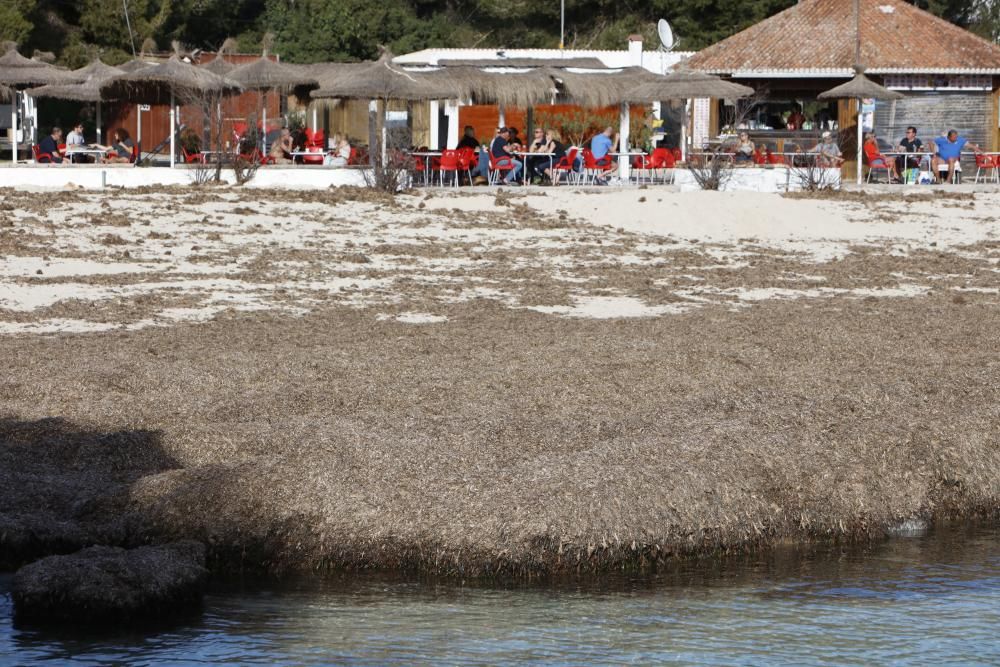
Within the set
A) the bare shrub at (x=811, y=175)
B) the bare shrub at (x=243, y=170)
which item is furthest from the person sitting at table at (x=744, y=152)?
the bare shrub at (x=243, y=170)

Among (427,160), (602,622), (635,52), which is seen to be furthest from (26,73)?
(602,622)

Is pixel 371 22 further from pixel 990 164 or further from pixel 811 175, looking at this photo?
pixel 811 175

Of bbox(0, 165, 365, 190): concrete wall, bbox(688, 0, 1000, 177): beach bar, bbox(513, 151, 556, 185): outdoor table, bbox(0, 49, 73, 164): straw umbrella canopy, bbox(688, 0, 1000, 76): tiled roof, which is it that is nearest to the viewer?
bbox(0, 165, 365, 190): concrete wall

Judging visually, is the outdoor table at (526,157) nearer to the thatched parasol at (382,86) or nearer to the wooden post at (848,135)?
the thatched parasol at (382,86)

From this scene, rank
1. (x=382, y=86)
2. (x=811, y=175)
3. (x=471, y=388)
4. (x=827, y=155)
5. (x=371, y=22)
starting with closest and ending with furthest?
(x=471, y=388) < (x=811, y=175) < (x=382, y=86) < (x=827, y=155) < (x=371, y=22)

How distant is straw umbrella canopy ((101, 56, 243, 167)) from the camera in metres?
25.5

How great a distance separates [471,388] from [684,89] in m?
17.2

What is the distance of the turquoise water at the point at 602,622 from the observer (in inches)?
273

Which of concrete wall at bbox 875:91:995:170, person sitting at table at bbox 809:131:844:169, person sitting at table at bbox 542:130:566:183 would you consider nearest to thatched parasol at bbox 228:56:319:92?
person sitting at table at bbox 542:130:566:183

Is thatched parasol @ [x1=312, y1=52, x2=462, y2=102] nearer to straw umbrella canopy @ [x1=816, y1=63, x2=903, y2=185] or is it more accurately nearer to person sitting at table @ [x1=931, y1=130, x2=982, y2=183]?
straw umbrella canopy @ [x1=816, y1=63, x2=903, y2=185]

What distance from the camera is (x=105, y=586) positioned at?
7.14 m

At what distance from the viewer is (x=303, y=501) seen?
8.17 meters

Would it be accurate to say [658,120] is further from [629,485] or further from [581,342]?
[629,485]

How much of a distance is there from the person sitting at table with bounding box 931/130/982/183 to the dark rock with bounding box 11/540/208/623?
2268 cm
